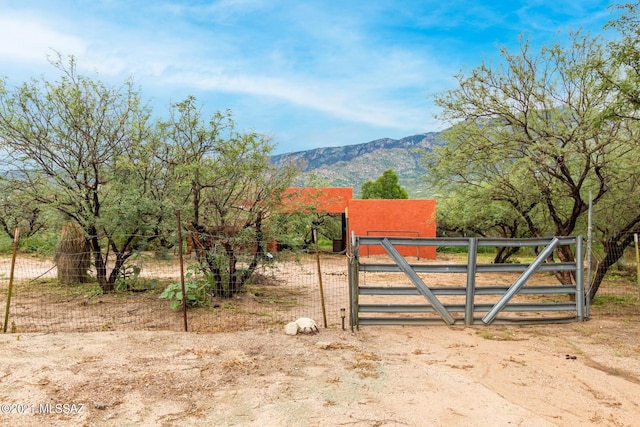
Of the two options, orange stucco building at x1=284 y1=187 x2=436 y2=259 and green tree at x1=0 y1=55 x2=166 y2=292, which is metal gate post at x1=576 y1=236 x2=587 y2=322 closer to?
green tree at x1=0 y1=55 x2=166 y2=292

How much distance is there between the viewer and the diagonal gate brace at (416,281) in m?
6.93

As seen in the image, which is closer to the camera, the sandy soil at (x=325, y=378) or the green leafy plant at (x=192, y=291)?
the sandy soil at (x=325, y=378)

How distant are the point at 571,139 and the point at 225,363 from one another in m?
7.58

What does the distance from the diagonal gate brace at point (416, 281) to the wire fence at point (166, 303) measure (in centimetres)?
113

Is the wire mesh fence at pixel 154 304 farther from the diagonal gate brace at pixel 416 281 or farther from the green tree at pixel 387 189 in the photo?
the green tree at pixel 387 189

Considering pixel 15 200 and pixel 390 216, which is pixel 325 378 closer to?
pixel 15 200

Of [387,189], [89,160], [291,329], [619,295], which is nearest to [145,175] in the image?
[89,160]

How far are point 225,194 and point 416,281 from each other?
4.48 metres

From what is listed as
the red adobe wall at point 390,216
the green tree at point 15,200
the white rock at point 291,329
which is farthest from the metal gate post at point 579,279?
the red adobe wall at point 390,216

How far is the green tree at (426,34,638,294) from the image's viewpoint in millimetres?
8695

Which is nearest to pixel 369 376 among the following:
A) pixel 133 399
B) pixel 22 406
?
pixel 133 399

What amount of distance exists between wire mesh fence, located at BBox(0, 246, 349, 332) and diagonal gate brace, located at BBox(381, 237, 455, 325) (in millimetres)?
1147

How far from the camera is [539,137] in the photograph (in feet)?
30.4

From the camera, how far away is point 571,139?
859 centimetres
